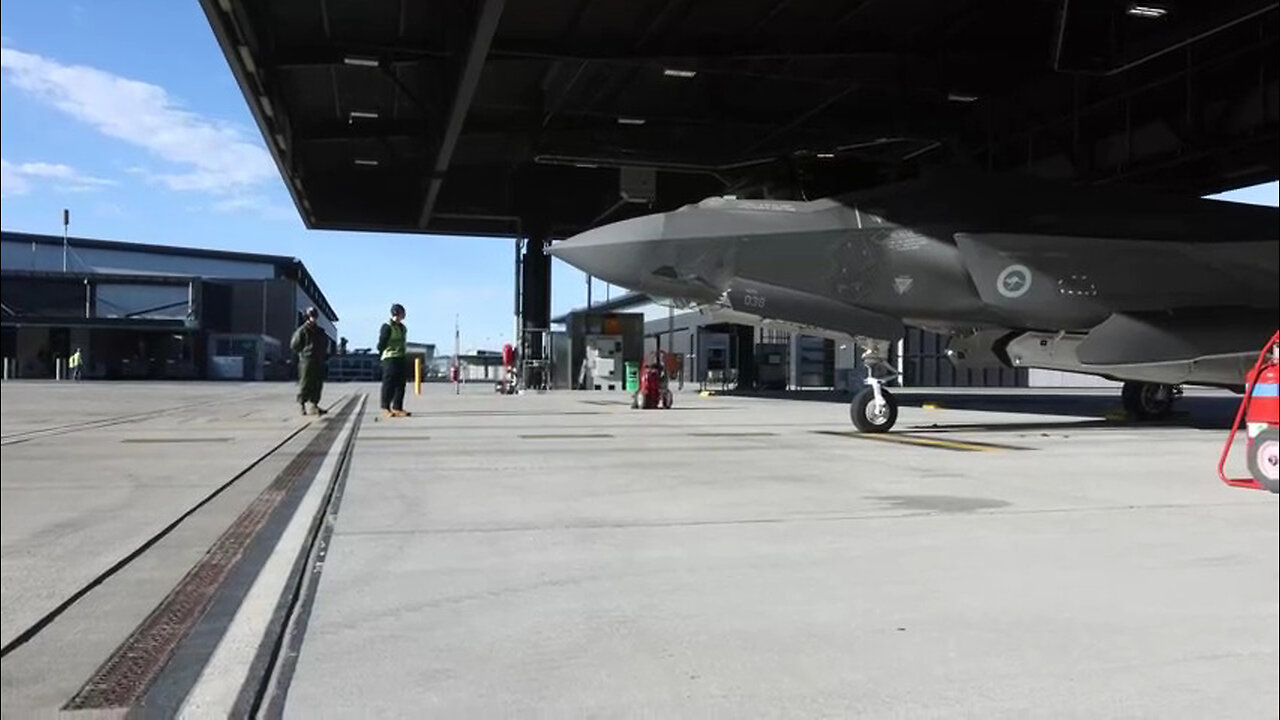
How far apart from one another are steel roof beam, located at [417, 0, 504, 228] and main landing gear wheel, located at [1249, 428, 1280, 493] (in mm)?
7361

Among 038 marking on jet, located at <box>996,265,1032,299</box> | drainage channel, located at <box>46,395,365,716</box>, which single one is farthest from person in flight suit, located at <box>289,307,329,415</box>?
038 marking on jet, located at <box>996,265,1032,299</box>

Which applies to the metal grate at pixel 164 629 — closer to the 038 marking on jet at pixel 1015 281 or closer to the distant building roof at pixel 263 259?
the distant building roof at pixel 263 259

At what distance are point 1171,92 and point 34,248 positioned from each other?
18.4 metres

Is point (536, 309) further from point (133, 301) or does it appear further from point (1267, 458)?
point (1267, 458)

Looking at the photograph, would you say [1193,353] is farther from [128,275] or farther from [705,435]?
[128,275]

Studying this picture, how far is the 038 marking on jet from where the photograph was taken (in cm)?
927

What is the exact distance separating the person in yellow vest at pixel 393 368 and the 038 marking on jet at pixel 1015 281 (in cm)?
787

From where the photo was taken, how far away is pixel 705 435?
10.6 metres

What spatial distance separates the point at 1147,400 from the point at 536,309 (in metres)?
22.1

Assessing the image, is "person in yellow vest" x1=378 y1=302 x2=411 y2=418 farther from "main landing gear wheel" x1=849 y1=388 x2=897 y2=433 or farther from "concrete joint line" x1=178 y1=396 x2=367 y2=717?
"concrete joint line" x1=178 y1=396 x2=367 y2=717

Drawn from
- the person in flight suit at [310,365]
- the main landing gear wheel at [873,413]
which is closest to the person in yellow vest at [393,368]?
the person in flight suit at [310,365]

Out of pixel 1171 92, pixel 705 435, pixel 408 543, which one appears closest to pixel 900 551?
pixel 408 543

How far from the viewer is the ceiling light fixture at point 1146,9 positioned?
1198 centimetres

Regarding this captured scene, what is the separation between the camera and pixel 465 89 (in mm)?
16141
